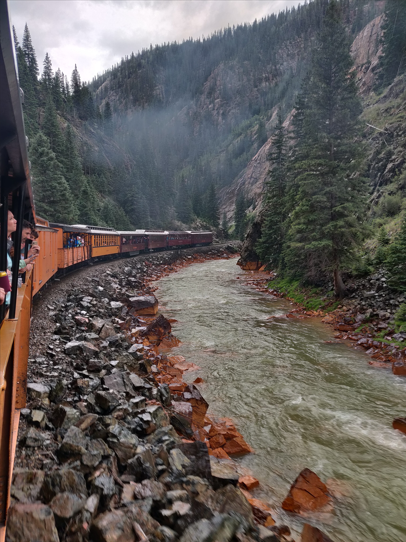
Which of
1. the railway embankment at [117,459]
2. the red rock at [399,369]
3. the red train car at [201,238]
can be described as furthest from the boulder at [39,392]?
the red train car at [201,238]

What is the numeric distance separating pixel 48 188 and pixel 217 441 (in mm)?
40860

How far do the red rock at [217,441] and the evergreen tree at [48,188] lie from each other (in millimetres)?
38451

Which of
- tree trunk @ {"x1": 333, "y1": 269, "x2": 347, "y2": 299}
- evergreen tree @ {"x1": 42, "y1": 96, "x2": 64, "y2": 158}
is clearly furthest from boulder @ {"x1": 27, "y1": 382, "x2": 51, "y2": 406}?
evergreen tree @ {"x1": 42, "y1": 96, "x2": 64, "y2": 158}

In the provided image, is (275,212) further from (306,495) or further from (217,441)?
(306,495)

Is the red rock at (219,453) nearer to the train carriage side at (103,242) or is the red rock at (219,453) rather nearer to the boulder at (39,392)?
the boulder at (39,392)

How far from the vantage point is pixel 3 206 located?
2.70 metres

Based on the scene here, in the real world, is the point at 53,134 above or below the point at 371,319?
above

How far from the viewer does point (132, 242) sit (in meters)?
40.1

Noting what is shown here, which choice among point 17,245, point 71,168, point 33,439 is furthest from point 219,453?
point 71,168

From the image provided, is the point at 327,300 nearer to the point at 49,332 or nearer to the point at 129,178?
the point at 49,332

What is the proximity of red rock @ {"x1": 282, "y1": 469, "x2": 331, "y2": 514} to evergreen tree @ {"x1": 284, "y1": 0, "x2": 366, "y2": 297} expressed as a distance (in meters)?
13.0

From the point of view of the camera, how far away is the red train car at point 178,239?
53500 mm

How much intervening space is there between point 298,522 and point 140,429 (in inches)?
116

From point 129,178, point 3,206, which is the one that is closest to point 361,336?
point 3,206
